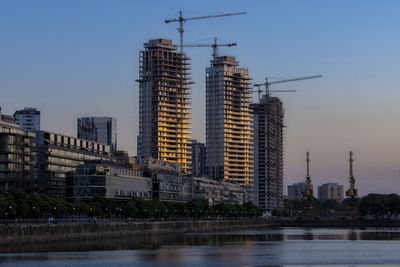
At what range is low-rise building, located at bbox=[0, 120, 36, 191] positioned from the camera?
19200 centimetres

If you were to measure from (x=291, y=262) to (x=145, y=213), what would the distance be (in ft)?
322

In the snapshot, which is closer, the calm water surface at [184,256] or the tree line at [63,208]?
the calm water surface at [184,256]

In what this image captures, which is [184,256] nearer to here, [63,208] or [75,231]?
[75,231]

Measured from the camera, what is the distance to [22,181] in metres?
196

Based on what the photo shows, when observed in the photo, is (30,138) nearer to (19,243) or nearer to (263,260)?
(19,243)

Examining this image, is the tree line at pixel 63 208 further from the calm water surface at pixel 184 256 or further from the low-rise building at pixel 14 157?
the low-rise building at pixel 14 157

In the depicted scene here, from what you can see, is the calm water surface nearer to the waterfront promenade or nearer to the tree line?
the waterfront promenade

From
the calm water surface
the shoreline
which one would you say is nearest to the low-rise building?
the shoreline

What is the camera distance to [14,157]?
194 metres

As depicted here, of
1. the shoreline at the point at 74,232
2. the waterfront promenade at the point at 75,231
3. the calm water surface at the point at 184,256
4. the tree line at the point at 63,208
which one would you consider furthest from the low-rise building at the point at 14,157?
the calm water surface at the point at 184,256

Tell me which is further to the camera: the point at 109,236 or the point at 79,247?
the point at 109,236

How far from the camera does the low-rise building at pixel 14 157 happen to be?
192 meters

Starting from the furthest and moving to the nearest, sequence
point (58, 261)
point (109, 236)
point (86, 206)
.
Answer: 1. point (86, 206)
2. point (109, 236)
3. point (58, 261)

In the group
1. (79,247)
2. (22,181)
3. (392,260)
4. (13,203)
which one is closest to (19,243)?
(79,247)
